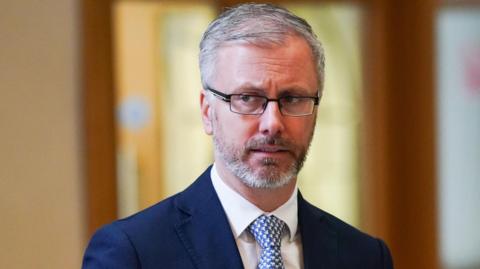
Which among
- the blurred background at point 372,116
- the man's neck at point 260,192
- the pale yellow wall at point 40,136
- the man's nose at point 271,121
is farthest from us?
the blurred background at point 372,116

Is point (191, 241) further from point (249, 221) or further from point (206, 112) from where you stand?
point (206, 112)

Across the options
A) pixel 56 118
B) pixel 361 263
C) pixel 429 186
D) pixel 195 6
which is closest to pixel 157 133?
pixel 195 6

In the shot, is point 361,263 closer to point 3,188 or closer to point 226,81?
point 226,81

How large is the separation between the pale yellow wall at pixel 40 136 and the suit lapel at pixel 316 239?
6.13 ft

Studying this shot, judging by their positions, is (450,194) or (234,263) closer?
(234,263)

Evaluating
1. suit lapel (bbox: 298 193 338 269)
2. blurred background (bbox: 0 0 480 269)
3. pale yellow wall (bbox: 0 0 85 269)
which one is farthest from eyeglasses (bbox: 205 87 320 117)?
blurred background (bbox: 0 0 480 269)

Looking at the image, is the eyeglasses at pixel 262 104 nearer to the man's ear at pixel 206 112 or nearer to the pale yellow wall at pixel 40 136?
the man's ear at pixel 206 112

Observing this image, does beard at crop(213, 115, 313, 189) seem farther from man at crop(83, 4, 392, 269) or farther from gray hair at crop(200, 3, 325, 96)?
gray hair at crop(200, 3, 325, 96)

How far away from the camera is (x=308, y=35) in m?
1.52

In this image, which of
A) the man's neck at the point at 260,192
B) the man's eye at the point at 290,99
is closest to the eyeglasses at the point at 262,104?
the man's eye at the point at 290,99

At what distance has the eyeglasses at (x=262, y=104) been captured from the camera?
1.43 m

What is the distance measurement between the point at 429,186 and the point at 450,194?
4.6 inches

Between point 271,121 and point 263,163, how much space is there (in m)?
0.09

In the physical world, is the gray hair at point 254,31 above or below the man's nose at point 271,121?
above
